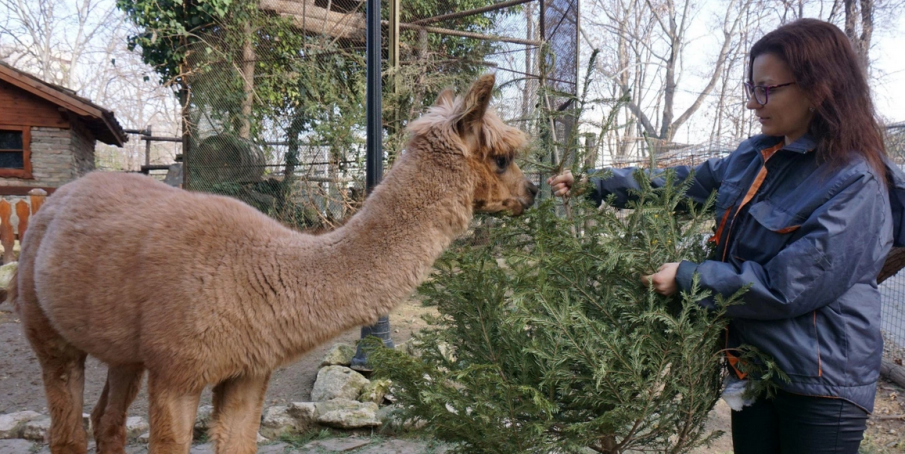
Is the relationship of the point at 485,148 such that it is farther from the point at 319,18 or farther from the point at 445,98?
the point at 319,18

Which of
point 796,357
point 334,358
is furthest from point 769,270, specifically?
point 334,358

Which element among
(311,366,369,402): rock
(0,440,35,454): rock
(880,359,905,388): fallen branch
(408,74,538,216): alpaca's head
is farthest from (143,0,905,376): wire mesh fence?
(408,74,538,216): alpaca's head

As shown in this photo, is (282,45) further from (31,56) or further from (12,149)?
(31,56)

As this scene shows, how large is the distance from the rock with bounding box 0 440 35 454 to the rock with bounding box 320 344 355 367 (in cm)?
240

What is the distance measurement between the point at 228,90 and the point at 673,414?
32.7 feet

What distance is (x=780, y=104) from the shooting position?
6.58 feet

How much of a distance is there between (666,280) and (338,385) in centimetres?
359

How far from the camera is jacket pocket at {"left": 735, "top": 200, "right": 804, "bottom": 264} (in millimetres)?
1904

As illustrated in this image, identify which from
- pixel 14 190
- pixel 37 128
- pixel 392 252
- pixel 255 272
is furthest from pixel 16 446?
pixel 37 128

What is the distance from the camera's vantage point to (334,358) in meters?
5.69

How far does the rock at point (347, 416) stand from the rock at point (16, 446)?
2.04m

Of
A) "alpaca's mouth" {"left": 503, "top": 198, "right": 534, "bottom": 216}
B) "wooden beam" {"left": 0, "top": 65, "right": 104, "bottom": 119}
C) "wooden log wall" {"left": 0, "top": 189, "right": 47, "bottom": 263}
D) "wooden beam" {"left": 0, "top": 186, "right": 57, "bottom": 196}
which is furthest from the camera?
"wooden beam" {"left": 0, "top": 65, "right": 104, "bottom": 119}

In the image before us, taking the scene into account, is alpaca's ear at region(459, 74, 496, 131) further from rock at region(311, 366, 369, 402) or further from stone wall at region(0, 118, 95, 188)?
stone wall at region(0, 118, 95, 188)

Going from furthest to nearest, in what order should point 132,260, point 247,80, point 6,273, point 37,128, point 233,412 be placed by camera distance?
point 37,128, point 247,80, point 6,273, point 233,412, point 132,260
